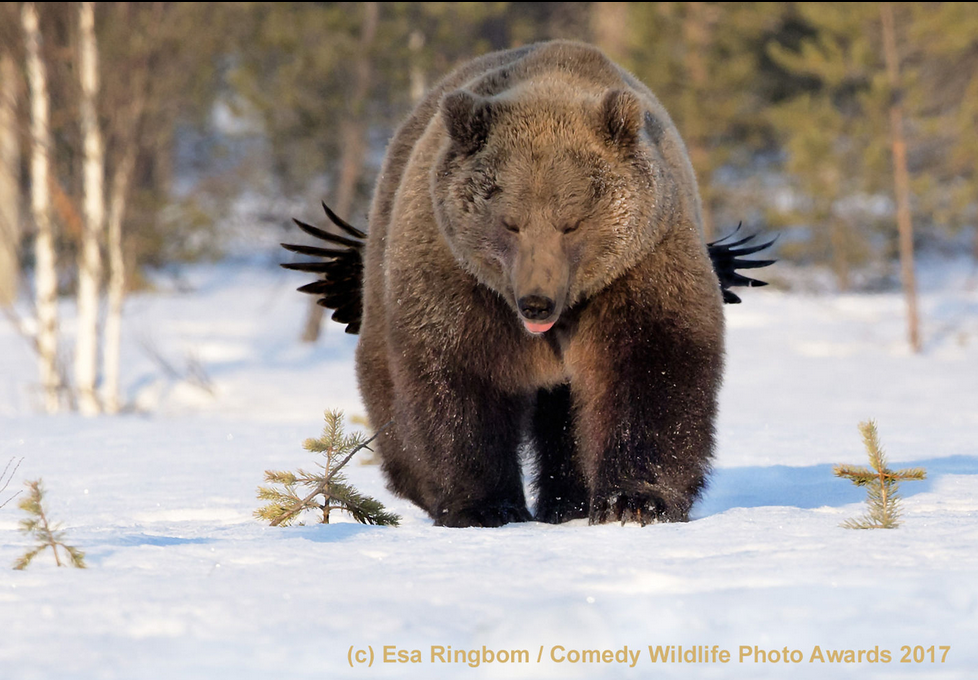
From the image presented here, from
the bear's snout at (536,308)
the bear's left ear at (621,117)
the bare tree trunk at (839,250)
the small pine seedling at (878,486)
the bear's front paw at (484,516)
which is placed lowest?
the bear's front paw at (484,516)

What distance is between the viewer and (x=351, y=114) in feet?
59.1

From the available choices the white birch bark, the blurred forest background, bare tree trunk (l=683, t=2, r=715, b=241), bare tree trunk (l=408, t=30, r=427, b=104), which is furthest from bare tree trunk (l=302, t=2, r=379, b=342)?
bare tree trunk (l=683, t=2, r=715, b=241)

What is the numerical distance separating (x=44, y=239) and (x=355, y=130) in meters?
5.50

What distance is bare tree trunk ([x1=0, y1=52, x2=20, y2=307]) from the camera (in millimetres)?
14594

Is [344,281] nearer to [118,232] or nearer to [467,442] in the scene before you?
[467,442]

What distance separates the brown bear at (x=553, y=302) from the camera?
4.27 m

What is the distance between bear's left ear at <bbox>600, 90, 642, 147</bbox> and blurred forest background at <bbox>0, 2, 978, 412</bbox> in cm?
1075

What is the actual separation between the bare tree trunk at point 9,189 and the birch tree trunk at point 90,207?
3.04 feet

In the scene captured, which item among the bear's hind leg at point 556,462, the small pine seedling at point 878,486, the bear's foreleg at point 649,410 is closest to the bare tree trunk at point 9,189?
the bear's hind leg at point 556,462

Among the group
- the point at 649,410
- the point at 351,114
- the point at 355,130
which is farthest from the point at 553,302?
the point at 355,130

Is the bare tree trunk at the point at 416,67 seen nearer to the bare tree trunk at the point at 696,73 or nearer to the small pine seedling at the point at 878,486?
the bare tree trunk at the point at 696,73

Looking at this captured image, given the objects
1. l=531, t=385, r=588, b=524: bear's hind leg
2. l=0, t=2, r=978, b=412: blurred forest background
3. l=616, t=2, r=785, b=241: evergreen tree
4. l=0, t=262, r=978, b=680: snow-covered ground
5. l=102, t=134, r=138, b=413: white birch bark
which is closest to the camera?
l=0, t=262, r=978, b=680: snow-covered ground

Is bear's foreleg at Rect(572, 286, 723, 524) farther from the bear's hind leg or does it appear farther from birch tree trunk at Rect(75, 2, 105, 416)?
birch tree trunk at Rect(75, 2, 105, 416)

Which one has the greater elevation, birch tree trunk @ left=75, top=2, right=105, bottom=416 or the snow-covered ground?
birch tree trunk @ left=75, top=2, right=105, bottom=416
